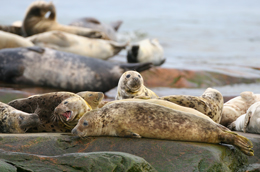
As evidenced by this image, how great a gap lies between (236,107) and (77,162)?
300 centimetres

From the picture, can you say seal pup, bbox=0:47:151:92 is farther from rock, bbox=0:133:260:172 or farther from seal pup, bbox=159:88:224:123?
rock, bbox=0:133:260:172

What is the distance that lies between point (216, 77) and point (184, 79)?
779 millimetres

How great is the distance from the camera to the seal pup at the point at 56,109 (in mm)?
3959

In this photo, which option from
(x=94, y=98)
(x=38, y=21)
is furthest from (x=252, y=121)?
(x=38, y=21)

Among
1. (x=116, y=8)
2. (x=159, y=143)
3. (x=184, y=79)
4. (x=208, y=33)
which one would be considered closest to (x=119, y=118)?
(x=159, y=143)

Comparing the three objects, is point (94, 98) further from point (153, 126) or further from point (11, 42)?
point (11, 42)

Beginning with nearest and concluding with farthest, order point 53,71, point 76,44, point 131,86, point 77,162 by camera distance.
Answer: point 77,162
point 131,86
point 53,71
point 76,44

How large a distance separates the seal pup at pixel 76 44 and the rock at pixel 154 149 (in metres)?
5.53

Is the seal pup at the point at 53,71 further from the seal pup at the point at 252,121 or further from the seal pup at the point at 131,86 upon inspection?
the seal pup at the point at 252,121

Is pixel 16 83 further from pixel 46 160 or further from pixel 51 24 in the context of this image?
pixel 46 160

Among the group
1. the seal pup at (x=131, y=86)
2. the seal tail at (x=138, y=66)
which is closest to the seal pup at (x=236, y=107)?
the seal pup at (x=131, y=86)

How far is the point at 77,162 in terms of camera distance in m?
2.90

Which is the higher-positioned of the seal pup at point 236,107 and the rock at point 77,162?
the rock at point 77,162

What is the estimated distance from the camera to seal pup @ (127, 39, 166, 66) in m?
10.3
